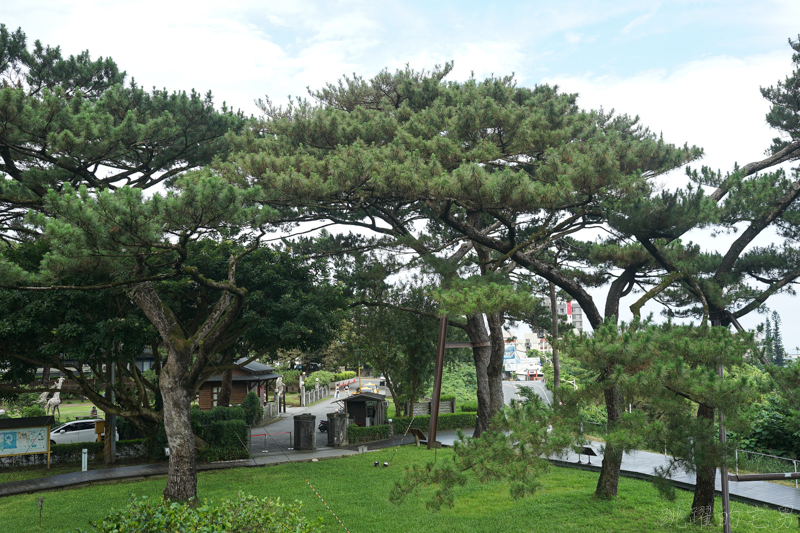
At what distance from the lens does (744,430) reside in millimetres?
7930

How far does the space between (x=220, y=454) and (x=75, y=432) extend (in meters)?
11.4

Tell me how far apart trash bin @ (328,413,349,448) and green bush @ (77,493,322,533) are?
16.6 m

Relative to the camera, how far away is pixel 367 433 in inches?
899

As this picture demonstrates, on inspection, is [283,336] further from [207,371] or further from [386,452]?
[386,452]

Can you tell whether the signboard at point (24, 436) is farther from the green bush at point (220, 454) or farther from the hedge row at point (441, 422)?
the hedge row at point (441, 422)

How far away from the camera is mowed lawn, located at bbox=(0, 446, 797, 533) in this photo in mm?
10391

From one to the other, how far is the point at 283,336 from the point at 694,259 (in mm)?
10611

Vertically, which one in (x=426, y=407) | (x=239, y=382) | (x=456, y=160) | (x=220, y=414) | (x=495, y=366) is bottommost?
(x=426, y=407)

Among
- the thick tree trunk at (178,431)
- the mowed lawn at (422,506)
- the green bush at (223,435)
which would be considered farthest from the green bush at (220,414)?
the thick tree trunk at (178,431)

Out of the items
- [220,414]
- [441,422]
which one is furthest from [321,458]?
[441,422]

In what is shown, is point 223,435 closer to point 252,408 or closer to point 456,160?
point 252,408

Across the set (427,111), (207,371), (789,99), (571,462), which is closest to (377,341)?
(207,371)

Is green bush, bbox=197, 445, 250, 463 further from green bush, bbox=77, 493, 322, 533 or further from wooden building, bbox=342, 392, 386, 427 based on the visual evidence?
green bush, bbox=77, 493, 322, 533

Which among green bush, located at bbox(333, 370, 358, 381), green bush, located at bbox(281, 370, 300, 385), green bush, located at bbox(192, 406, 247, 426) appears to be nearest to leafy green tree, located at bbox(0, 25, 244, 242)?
green bush, located at bbox(192, 406, 247, 426)
